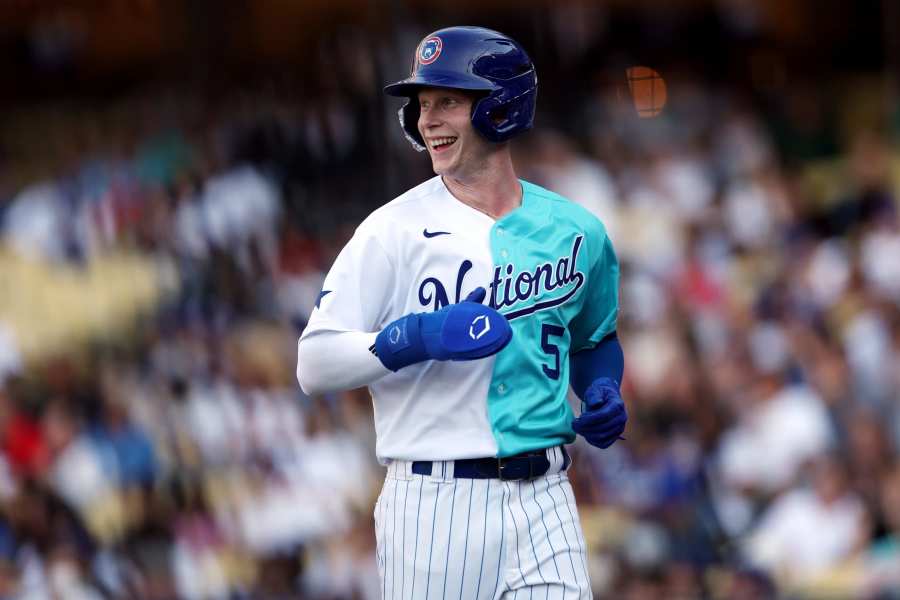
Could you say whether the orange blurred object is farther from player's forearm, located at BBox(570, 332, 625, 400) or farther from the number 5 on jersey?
the number 5 on jersey

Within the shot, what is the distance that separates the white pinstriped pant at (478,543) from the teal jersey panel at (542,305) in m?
0.14

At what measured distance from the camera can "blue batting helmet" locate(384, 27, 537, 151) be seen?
3795 mm

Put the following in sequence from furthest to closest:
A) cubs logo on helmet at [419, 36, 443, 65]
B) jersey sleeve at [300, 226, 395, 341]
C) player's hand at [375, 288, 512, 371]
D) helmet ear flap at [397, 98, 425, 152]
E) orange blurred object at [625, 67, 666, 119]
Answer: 1. orange blurred object at [625, 67, 666, 119]
2. helmet ear flap at [397, 98, 425, 152]
3. cubs logo on helmet at [419, 36, 443, 65]
4. jersey sleeve at [300, 226, 395, 341]
5. player's hand at [375, 288, 512, 371]

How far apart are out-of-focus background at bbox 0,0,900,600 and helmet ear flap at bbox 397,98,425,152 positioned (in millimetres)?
4103

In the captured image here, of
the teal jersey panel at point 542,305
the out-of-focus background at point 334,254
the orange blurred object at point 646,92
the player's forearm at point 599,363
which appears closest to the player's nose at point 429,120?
the teal jersey panel at point 542,305

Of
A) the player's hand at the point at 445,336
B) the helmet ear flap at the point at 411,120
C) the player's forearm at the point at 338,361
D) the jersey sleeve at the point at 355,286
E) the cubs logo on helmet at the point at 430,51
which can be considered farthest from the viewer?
the helmet ear flap at the point at 411,120

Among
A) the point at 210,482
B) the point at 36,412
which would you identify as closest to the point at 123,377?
the point at 36,412

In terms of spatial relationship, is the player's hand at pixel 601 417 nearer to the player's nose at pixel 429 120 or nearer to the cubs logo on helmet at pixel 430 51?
the player's nose at pixel 429 120

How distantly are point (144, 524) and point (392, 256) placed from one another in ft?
21.7

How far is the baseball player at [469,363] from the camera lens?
3703 millimetres

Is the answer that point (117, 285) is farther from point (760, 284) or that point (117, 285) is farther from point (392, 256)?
point (392, 256)

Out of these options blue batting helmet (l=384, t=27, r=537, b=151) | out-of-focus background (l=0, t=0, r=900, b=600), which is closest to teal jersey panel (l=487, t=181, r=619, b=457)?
blue batting helmet (l=384, t=27, r=537, b=151)

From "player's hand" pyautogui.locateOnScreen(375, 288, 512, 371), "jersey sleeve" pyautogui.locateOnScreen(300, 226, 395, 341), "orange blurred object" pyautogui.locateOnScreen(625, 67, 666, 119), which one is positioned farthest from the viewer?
"orange blurred object" pyautogui.locateOnScreen(625, 67, 666, 119)

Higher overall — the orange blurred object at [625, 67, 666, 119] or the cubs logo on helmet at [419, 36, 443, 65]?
the cubs logo on helmet at [419, 36, 443, 65]
